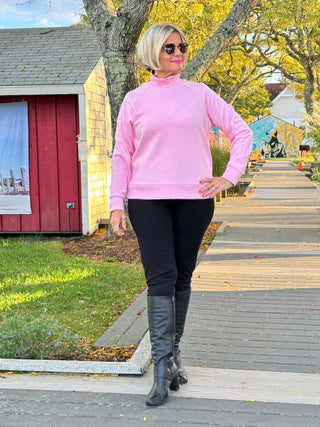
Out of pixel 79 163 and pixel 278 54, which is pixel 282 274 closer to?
pixel 79 163

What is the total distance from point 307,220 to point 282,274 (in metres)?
6.09

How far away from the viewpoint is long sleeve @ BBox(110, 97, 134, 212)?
3421 mm

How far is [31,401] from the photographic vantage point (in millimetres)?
3438

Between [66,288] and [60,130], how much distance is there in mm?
5114

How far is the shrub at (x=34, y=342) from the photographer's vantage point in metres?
4.13

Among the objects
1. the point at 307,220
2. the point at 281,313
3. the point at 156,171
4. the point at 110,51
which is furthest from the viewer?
the point at 307,220

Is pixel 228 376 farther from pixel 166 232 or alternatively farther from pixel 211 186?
pixel 211 186

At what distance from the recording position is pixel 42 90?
1086 cm

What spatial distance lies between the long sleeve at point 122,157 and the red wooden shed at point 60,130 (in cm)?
757

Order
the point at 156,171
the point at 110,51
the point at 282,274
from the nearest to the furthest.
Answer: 1. the point at 156,171
2. the point at 282,274
3. the point at 110,51

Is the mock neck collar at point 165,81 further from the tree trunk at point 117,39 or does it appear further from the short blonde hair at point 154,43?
the tree trunk at point 117,39

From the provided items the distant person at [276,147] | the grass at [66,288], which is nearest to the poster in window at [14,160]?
the grass at [66,288]

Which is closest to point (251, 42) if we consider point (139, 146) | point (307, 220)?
point (307, 220)

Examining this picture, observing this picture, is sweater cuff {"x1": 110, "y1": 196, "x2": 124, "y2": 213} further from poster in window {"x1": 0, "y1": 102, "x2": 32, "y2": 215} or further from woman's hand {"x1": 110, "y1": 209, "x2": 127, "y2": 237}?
poster in window {"x1": 0, "y1": 102, "x2": 32, "y2": 215}
